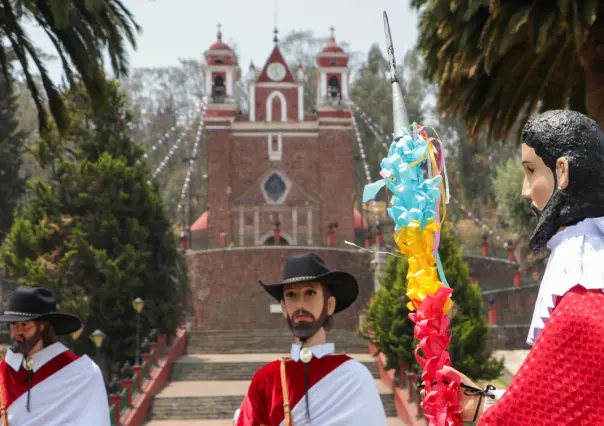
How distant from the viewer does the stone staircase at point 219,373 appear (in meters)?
27.2

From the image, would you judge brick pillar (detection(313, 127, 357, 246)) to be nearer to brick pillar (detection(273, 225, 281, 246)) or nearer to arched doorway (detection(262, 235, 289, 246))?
arched doorway (detection(262, 235, 289, 246))

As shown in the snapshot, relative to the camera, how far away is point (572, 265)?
3094 millimetres

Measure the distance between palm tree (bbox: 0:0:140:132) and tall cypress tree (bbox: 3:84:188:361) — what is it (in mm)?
18067

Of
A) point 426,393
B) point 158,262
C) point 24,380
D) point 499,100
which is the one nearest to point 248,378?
point 158,262

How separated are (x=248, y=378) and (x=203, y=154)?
144 feet

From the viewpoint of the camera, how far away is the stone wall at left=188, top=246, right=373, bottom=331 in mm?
47469

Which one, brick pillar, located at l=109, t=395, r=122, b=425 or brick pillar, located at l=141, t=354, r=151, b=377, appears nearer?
brick pillar, located at l=109, t=395, r=122, b=425

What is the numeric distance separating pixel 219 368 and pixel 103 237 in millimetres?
5664

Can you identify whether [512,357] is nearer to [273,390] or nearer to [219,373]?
[219,373]

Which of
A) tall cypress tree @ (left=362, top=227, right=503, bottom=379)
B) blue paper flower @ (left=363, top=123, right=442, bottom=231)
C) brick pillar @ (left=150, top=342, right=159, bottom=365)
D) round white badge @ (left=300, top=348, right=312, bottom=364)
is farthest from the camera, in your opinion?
brick pillar @ (left=150, top=342, right=159, bottom=365)

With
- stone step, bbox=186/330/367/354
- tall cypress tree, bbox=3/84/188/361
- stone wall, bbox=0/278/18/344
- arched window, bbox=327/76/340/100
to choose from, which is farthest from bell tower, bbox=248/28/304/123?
stone wall, bbox=0/278/18/344

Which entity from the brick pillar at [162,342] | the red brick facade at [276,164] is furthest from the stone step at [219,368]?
the red brick facade at [276,164]

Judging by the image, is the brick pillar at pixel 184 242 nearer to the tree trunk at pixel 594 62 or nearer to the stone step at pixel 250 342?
the stone step at pixel 250 342

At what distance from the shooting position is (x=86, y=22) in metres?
12.9
